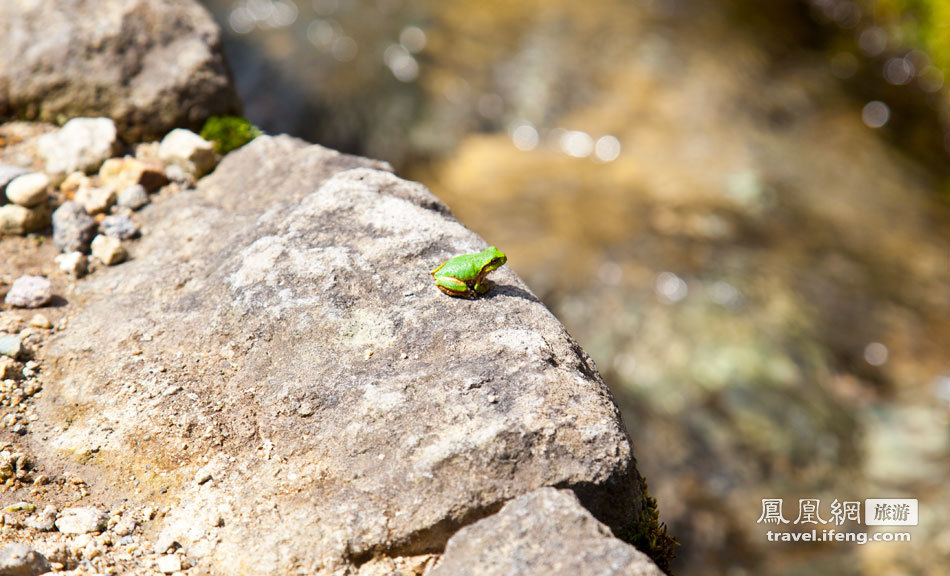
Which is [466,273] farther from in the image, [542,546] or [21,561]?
[21,561]

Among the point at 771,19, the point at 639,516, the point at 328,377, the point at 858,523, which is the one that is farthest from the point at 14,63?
the point at 771,19

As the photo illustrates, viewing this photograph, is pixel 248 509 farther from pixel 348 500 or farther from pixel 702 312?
pixel 702 312

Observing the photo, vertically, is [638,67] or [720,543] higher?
[638,67]

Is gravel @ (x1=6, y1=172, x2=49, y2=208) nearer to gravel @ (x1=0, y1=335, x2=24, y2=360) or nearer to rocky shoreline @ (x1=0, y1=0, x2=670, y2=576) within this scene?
rocky shoreline @ (x1=0, y1=0, x2=670, y2=576)

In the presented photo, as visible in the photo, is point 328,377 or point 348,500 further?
point 328,377

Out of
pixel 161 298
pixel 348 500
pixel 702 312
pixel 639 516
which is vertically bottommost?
pixel 702 312

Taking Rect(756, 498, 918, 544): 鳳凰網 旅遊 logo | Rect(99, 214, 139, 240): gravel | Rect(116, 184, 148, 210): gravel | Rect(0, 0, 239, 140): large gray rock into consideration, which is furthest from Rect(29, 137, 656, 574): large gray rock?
Rect(756, 498, 918, 544): 鳳凰網 旅遊 logo

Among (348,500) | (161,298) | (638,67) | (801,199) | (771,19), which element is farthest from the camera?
(771,19)

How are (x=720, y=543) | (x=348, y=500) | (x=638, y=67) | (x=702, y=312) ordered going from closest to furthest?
(x=348, y=500), (x=720, y=543), (x=702, y=312), (x=638, y=67)
